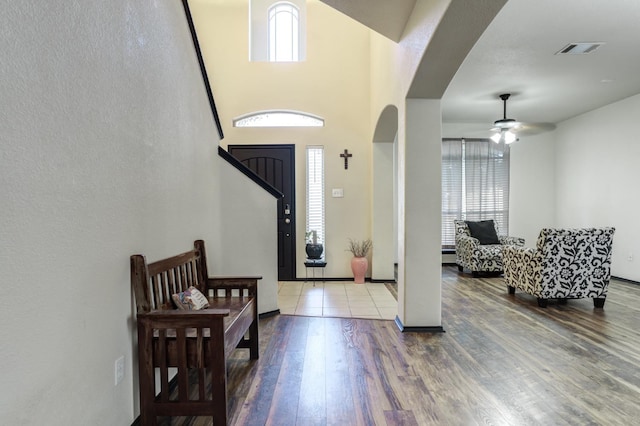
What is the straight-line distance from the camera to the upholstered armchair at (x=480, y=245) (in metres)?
5.67

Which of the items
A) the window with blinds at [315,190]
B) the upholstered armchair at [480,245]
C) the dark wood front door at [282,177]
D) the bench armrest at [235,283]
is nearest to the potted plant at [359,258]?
the window with blinds at [315,190]

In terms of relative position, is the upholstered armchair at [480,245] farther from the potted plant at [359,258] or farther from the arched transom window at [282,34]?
the arched transom window at [282,34]

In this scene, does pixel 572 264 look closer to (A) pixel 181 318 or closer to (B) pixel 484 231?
(B) pixel 484 231

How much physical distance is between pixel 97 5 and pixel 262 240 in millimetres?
2441

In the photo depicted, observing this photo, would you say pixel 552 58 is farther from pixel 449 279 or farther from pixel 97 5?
pixel 97 5

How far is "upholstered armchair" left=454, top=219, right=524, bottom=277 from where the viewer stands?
18.6 feet

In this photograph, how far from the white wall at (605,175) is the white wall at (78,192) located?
6.29 metres

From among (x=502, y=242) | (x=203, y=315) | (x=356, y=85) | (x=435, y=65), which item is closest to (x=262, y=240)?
(x=203, y=315)

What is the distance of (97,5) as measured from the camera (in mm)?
1558

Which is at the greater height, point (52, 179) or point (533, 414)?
point (52, 179)

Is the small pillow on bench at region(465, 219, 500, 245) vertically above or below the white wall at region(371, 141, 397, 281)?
below

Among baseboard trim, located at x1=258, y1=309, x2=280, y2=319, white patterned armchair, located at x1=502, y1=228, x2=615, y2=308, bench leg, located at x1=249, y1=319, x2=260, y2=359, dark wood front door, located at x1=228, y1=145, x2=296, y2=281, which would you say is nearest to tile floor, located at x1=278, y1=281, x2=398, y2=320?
baseboard trim, located at x1=258, y1=309, x2=280, y2=319

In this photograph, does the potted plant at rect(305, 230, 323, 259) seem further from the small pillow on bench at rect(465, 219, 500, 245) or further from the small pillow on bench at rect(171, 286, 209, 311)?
the small pillow on bench at rect(171, 286, 209, 311)

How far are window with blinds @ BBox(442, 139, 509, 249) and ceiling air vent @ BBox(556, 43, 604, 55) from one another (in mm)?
3050
